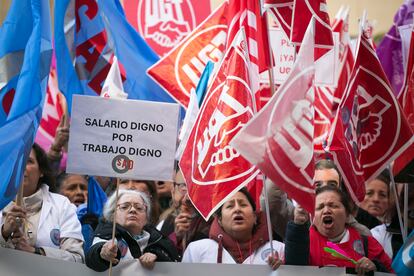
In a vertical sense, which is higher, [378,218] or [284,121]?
[284,121]

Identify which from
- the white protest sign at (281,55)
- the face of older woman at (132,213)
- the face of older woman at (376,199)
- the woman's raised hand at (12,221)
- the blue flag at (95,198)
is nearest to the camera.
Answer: the woman's raised hand at (12,221)

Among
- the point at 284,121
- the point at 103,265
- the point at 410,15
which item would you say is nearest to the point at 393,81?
the point at 410,15

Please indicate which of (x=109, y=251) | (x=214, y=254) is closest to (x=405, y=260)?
(x=214, y=254)

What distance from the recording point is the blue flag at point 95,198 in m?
8.62

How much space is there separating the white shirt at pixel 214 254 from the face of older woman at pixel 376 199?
1.53 metres

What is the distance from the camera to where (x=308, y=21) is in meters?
8.40

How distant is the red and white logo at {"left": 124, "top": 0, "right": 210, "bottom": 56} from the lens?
11398mm

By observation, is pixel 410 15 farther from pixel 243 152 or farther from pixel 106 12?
pixel 243 152

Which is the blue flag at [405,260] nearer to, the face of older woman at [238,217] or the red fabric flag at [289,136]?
the red fabric flag at [289,136]

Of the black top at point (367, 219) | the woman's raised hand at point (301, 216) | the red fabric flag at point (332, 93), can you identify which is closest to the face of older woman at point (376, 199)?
the black top at point (367, 219)

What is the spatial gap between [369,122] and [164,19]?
339cm

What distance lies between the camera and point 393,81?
10.3 metres

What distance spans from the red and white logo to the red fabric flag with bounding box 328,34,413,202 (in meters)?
3.15

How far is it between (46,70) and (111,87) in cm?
46
